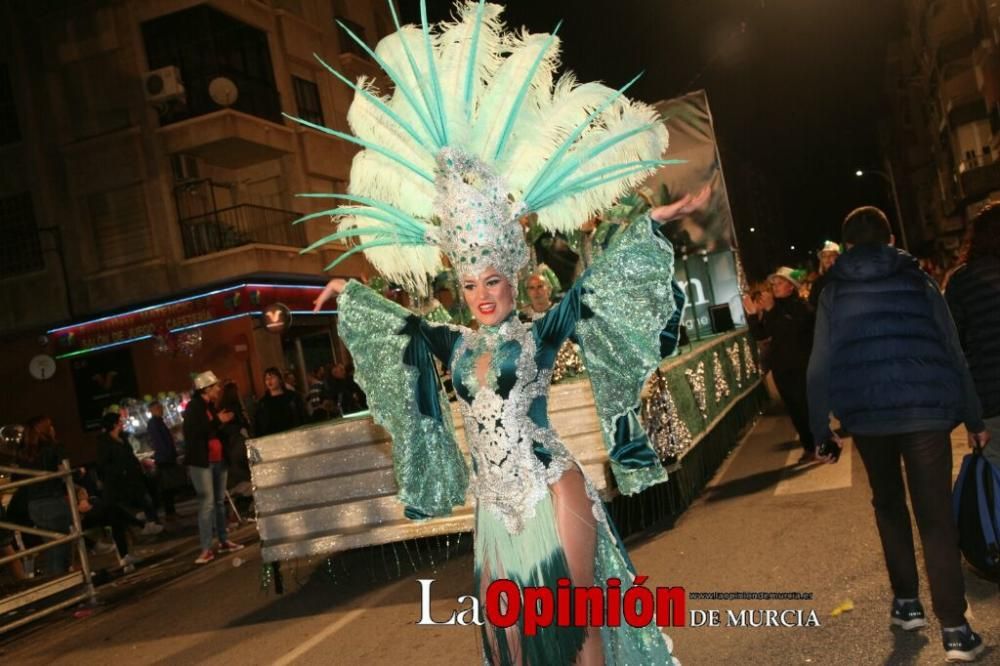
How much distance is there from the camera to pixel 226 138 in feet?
69.7

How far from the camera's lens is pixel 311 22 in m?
26.2

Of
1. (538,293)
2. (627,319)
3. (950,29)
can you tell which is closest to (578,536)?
(627,319)

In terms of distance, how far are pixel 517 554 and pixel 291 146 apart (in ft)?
73.2

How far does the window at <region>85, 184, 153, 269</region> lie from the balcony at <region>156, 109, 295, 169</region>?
5.02 feet

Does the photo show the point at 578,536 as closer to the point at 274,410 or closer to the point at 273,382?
the point at 274,410

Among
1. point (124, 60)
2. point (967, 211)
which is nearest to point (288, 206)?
point (124, 60)

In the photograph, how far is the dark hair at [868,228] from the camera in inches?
155

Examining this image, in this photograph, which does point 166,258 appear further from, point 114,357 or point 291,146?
point 291,146

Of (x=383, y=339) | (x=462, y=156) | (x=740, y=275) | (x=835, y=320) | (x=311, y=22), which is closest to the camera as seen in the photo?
(x=462, y=156)

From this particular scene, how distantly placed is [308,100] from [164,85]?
5635mm

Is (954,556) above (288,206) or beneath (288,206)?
beneath

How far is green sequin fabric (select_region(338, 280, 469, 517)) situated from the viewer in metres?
3.56

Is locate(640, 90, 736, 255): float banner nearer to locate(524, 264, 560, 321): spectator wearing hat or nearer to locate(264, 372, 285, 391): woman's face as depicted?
locate(524, 264, 560, 321): spectator wearing hat

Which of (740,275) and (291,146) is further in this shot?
(291,146)
